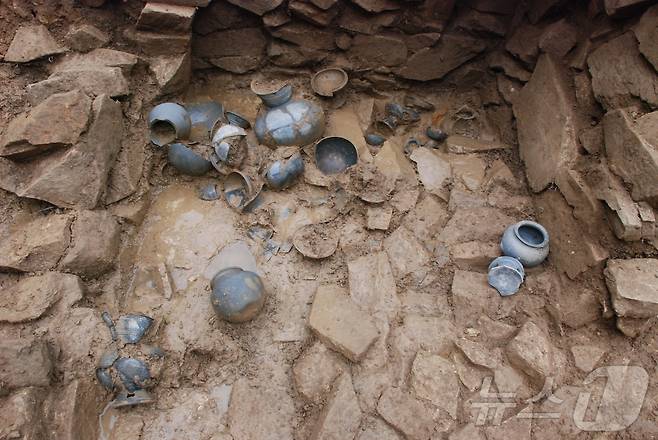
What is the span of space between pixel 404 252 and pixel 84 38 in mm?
2944

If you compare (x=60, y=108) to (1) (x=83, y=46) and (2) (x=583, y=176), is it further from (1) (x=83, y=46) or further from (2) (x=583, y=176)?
(2) (x=583, y=176)

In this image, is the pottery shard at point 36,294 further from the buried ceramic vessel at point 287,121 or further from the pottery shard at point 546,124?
the pottery shard at point 546,124

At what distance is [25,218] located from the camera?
10.8 feet

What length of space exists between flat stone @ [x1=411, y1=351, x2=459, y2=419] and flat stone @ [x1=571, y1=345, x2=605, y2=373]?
0.71 meters

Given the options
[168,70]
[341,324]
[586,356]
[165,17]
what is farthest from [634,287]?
[165,17]

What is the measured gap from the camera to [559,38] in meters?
3.68

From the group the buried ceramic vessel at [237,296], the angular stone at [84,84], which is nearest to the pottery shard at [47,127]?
the angular stone at [84,84]

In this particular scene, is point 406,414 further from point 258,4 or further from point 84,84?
point 258,4

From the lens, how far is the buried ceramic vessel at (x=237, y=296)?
3010mm

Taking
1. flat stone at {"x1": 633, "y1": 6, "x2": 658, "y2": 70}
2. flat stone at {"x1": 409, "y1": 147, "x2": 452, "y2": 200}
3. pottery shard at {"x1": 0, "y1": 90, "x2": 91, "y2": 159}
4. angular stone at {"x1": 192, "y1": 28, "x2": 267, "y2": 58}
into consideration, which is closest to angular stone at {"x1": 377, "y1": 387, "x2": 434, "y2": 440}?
flat stone at {"x1": 409, "y1": 147, "x2": 452, "y2": 200}

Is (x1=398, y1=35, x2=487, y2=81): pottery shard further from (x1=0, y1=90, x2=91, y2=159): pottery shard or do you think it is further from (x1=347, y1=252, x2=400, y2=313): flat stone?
(x1=0, y1=90, x2=91, y2=159): pottery shard

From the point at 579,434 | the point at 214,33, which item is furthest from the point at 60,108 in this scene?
the point at 579,434

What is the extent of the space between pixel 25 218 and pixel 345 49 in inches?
112

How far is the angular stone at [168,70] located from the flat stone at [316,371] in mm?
2422
